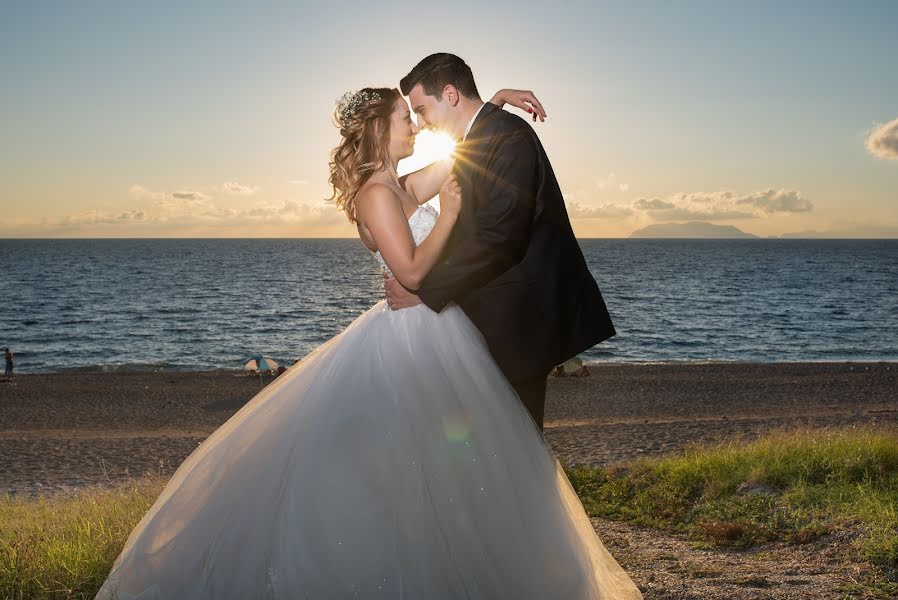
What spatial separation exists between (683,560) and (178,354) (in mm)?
41336

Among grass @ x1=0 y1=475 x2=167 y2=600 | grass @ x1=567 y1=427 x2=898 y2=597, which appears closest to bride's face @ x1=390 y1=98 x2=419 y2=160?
grass @ x1=0 y1=475 x2=167 y2=600

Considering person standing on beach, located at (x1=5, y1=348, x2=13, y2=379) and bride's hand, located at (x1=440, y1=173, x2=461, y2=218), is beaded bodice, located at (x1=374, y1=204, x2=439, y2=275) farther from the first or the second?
person standing on beach, located at (x1=5, y1=348, x2=13, y2=379)

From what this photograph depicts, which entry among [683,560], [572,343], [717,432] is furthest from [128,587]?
[717,432]

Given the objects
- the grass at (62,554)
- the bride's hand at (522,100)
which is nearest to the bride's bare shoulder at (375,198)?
the bride's hand at (522,100)

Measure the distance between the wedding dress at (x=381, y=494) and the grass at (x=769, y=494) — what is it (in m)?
3.12

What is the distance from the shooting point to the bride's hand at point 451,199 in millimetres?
4058

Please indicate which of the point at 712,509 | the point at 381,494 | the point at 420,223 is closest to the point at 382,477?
the point at 381,494

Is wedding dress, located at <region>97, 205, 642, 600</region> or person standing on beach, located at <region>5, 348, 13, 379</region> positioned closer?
wedding dress, located at <region>97, 205, 642, 600</region>

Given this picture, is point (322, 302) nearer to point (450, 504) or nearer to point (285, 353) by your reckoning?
point (285, 353)

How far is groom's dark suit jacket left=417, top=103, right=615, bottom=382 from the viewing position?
3951mm

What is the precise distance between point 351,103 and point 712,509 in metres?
5.94

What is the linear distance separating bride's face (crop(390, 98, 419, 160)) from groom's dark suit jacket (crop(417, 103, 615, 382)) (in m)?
0.55

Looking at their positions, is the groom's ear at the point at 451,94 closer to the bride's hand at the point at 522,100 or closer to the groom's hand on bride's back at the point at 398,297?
the bride's hand at the point at 522,100

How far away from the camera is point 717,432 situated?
1922 centimetres
